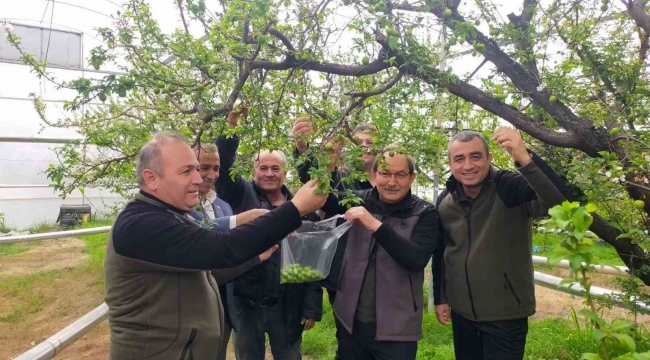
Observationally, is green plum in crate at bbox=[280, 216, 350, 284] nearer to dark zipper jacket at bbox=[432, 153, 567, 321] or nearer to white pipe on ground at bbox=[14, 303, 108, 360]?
dark zipper jacket at bbox=[432, 153, 567, 321]

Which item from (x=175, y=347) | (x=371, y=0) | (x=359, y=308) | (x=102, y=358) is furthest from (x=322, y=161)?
(x=102, y=358)

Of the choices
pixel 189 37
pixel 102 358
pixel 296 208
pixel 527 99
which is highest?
pixel 189 37

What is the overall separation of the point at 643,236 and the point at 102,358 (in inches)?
204

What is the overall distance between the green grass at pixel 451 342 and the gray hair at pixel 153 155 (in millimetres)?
3258

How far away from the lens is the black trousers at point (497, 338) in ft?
8.91

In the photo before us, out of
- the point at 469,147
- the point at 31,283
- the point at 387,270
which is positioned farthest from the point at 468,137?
the point at 31,283

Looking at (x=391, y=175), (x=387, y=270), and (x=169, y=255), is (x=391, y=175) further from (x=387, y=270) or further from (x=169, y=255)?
(x=169, y=255)

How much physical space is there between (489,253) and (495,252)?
33 millimetres

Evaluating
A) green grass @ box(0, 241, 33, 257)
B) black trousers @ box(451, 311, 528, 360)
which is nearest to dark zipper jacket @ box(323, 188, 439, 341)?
black trousers @ box(451, 311, 528, 360)

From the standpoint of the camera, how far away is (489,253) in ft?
9.04

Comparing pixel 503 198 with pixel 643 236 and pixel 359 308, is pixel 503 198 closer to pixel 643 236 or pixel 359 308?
pixel 643 236

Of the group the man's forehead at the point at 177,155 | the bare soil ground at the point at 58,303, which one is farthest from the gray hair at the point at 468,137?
the bare soil ground at the point at 58,303

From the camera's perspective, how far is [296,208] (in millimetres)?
2152

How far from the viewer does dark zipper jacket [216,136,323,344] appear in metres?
3.35
